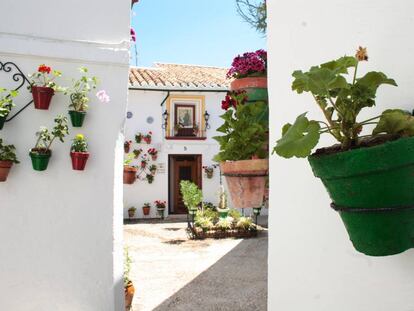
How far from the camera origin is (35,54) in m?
3.47

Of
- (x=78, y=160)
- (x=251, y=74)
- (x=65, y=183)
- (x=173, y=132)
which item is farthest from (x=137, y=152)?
(x=251, y=74)

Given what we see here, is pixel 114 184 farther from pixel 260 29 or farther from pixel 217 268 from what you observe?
pixel 217 268

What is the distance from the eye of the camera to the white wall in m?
1.14

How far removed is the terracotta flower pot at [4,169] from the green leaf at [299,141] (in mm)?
2874

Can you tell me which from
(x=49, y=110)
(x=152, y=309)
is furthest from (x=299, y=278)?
(x=152, y=309)

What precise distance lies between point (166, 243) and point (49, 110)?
7.17m

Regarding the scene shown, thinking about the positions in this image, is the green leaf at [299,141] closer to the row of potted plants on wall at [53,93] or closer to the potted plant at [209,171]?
the row of potted plants on wall at [53,93]

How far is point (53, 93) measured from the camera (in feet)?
11.3

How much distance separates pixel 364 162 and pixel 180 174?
15161mm

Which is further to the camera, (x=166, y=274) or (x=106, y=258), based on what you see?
(x=166, y=274)

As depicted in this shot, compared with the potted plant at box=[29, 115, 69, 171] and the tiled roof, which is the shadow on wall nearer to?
the potted plant at box=[29, 115, 69, 171]

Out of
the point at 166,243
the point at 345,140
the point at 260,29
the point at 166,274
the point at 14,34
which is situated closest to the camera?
the point at 345,140

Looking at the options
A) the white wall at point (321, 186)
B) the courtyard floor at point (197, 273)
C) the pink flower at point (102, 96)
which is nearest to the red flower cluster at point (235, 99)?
the white wall at point (321, 186)

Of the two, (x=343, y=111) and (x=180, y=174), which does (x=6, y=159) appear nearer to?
(x=343, y=111)
